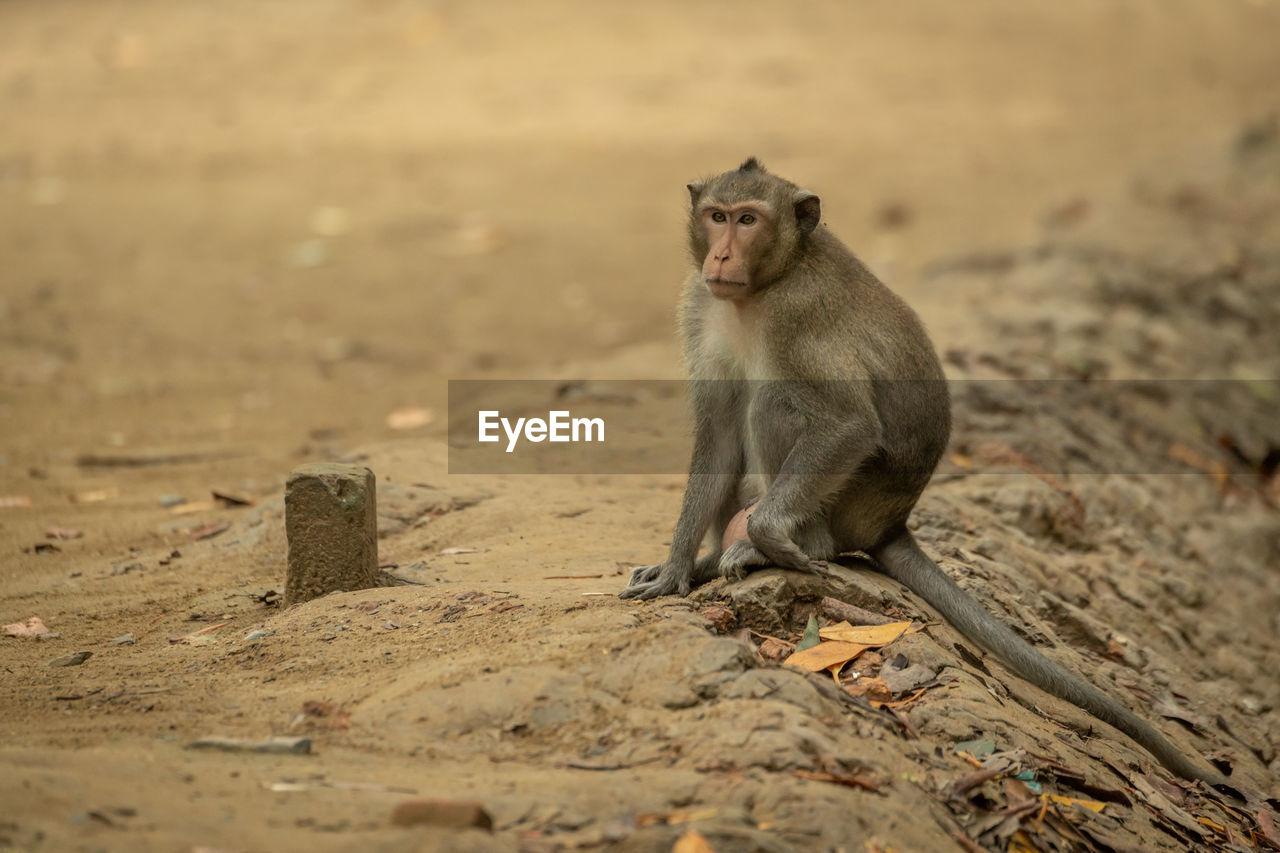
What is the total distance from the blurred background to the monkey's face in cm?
355

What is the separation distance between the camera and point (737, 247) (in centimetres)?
454

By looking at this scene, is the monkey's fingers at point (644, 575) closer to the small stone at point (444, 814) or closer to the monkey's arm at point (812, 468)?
the monkey's arm at point (812, 468)

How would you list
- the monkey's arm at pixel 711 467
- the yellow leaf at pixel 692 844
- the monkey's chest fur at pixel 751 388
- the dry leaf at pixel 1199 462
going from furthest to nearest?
the dry leaf at pixel 1199 462, the monkey's arm at pixel 711 467, the monkey's chest fur at pixel 751 388, the yellow leaf at pixel 692 844

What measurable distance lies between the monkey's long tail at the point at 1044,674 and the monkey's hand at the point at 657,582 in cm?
88

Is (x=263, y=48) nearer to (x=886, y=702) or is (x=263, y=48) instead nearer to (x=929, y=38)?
(x=929, y=38)

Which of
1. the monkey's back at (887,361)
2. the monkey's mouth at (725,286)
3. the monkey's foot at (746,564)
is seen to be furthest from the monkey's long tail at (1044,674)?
the monkey's mouth at (725,286)

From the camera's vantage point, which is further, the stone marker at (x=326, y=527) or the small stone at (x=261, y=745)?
the stone marker at (x=326, y=527)

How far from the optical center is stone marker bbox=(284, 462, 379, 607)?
15.3ft

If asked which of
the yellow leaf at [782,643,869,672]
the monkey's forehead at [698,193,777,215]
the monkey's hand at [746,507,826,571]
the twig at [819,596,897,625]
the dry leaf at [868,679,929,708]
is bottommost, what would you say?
the dry leaf at [868,679,929,708]

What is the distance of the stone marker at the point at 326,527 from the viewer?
15.3 ft

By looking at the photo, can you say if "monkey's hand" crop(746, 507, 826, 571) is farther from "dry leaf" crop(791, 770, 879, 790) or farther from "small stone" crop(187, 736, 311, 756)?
"small stone" crop(187, 736, 311, 756)

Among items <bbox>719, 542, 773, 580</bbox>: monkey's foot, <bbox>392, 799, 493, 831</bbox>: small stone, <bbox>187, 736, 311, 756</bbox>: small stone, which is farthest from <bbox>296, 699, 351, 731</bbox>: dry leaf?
<bbox>719, 542, 773, 580</bbox>: monkey's foot

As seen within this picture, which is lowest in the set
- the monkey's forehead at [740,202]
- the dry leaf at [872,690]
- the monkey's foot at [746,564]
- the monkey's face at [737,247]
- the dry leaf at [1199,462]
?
the dry leaf at [1199,462]

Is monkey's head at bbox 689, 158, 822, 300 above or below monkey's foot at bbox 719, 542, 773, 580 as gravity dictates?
above
